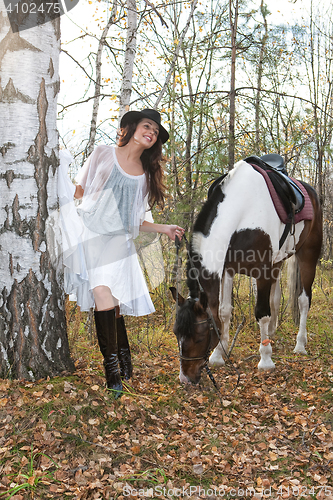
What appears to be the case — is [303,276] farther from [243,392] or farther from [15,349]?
[15,349]

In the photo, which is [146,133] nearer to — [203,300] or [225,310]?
[203,300]

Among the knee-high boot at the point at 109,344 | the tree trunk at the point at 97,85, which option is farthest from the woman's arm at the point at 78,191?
the tree trunk at the point at 97,85

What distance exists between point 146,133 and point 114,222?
26.7 inches

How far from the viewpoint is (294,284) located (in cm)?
527

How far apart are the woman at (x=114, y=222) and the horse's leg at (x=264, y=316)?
59.3 inches

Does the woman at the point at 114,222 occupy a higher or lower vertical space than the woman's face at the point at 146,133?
lower

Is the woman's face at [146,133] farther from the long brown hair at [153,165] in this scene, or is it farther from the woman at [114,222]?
the long brown hair at [153,165]

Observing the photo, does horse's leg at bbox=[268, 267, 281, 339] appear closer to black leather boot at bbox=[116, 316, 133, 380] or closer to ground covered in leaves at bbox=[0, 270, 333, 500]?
ground covered in leaves at bbox=[0, 270, 333, 500]

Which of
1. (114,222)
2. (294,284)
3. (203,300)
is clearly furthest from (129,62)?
(294,284)

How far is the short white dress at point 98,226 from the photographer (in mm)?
2724

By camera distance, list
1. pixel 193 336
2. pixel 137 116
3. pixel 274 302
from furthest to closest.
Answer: pixel 274 302, pixel 193 336, pixel 137 116

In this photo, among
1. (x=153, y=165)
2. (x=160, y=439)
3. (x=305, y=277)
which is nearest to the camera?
(x=160, y=439)

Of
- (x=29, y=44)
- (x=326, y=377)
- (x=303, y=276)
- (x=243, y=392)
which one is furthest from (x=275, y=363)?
(x=29, y=44)

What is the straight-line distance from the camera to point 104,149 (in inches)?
111
